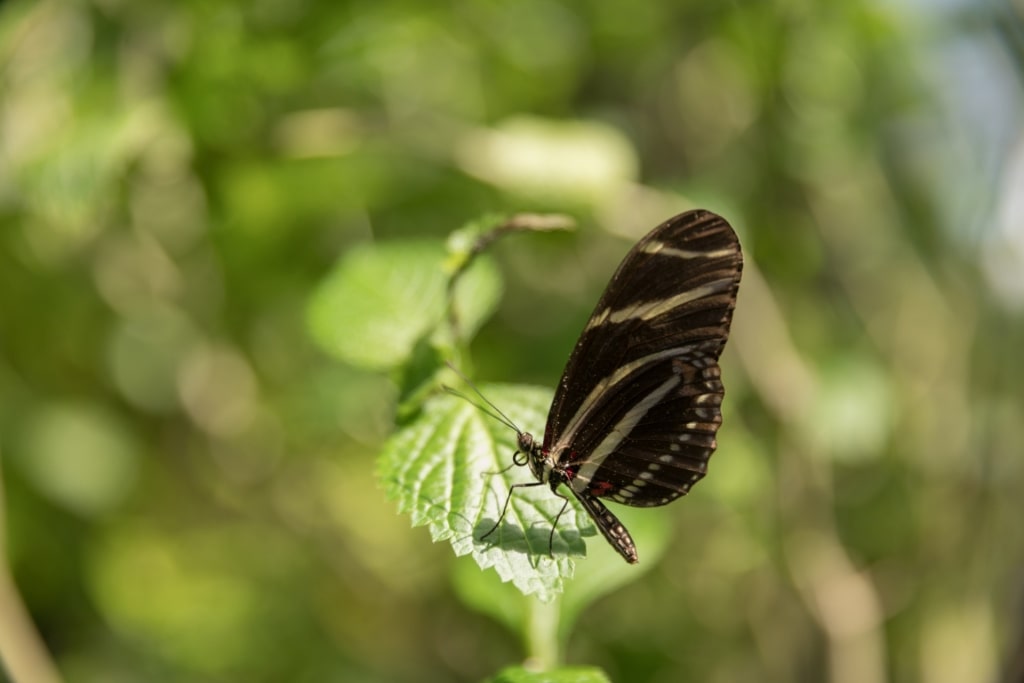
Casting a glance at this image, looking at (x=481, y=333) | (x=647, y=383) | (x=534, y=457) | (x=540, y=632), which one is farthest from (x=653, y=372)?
(x=481, y=333)

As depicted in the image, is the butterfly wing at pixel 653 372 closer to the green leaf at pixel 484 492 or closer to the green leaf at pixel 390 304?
the green leaf at pixel 484 492

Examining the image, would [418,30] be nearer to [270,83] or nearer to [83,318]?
[270,83]

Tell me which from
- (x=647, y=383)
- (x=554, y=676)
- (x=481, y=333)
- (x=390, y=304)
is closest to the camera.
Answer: (x=554, y=676)

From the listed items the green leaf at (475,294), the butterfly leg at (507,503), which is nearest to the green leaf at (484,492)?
the butterfly leg at (507,503)

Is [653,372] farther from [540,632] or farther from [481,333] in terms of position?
[481,333]

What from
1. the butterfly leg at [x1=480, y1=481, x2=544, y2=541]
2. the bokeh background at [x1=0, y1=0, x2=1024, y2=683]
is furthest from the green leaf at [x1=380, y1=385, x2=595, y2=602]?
the bokeh background at [x1=0, y1=0, x2=1024, y2=683]

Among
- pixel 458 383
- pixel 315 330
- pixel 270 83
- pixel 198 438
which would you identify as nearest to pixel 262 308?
pixel 198 438

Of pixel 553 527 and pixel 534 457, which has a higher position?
pixel 534 457

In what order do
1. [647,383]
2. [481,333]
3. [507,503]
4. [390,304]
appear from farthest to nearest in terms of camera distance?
[481,333] < [390,304] < [647,383] < [507,503]
